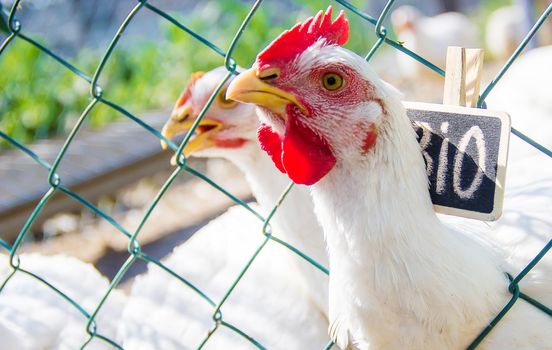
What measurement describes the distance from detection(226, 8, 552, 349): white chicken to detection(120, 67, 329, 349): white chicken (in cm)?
56

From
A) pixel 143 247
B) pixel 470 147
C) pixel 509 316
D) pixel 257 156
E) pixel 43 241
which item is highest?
pixel 43 241

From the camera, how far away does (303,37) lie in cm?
100

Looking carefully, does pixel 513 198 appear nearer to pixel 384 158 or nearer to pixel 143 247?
pixel 384 158

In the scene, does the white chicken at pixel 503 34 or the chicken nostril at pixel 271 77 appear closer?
the chicken nostril at pixel 271 77

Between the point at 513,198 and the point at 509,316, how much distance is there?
0.32m

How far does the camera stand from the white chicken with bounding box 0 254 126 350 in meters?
1.79

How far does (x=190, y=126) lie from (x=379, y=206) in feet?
3.21

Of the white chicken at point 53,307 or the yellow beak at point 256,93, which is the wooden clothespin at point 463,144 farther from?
the white chicken at point 53,307

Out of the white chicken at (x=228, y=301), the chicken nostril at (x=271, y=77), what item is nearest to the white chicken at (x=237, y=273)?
the white chicken at (x=228, y=301)

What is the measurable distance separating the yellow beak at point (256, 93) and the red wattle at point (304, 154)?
0.03 meters

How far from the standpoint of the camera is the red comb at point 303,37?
3.25 feet

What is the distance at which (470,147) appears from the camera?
923 mm

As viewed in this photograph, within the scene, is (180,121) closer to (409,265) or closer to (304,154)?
(304,154)

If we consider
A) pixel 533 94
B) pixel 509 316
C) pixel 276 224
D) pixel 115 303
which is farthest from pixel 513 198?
pixel 115 303
